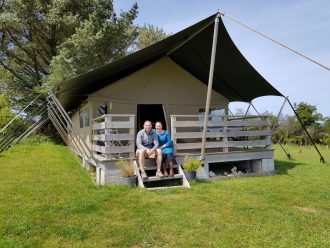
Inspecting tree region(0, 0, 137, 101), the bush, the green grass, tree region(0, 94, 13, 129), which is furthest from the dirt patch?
the bush

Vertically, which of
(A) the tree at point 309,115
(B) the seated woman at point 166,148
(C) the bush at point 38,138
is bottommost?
(B) the seated woman at point 166,148

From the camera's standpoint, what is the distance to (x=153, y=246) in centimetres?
362

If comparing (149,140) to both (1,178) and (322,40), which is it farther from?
(322,40)

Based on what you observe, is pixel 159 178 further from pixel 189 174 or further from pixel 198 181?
pixel 198 181

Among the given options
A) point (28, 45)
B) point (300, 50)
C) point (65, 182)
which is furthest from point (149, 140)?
point (28, 45)

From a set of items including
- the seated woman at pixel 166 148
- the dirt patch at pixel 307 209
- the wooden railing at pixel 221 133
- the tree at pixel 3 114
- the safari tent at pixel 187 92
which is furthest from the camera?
the tree at pixel 3 114

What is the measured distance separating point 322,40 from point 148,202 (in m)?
5.44

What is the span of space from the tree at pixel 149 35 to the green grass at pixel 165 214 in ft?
71.1

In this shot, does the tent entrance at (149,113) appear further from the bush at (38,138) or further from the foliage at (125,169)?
the bush at (38,138)

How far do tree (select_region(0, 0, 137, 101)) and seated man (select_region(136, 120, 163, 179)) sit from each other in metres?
11.4

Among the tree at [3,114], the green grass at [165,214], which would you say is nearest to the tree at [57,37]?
the tree at [3,114]

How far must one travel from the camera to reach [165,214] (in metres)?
4.72

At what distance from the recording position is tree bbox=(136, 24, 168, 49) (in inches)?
1083

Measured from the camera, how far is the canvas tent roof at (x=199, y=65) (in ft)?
26.4
